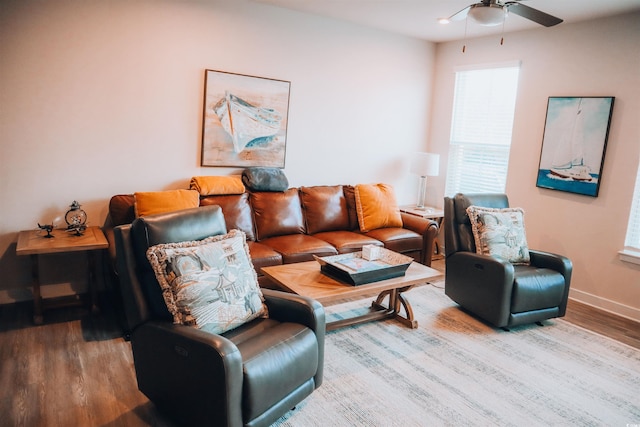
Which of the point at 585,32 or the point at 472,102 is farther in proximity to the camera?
the point at 472,102

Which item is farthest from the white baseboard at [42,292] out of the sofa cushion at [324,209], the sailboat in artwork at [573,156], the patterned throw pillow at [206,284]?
the sailboat in artwork at [573,156]

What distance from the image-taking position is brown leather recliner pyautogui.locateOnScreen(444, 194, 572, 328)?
3.34 meters

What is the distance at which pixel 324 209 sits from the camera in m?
4.43

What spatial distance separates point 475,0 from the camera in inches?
143

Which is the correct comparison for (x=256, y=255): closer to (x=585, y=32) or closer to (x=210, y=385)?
(x=210, y=385)

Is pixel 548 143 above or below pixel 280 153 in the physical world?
above

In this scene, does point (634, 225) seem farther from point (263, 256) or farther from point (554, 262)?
point (263, 256)

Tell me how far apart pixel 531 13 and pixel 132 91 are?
9.79 feet

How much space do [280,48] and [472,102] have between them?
2.29m

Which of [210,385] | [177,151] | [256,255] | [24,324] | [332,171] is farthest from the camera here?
[332,171]

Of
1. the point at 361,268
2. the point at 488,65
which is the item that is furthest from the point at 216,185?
the point at 488,65

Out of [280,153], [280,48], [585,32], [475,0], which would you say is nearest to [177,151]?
[280,153]

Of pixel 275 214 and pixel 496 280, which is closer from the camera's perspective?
pixel 496 280

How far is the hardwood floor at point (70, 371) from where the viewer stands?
2229 mm
